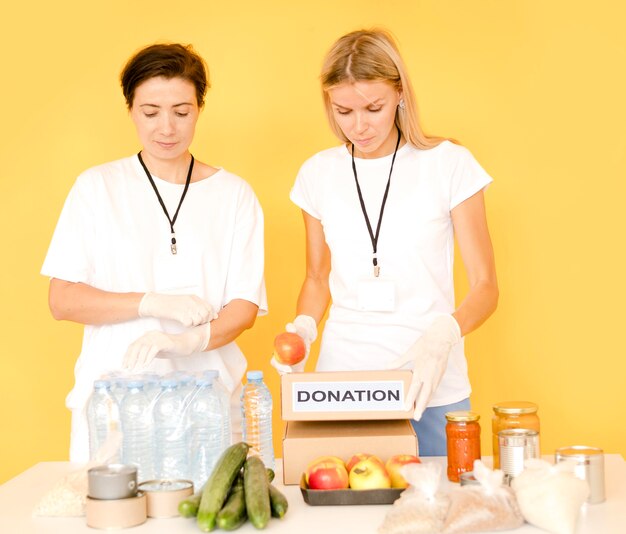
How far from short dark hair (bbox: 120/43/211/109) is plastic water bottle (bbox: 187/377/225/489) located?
1.18m

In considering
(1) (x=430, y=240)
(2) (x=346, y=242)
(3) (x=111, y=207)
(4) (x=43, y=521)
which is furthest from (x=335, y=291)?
(4) (x=43, y=521)

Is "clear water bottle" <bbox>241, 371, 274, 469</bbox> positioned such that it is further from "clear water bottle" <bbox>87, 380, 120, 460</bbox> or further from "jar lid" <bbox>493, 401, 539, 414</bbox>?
"jar lid" <bbox>493, 401, 539, 414</bbox>

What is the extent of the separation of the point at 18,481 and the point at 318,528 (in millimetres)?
880

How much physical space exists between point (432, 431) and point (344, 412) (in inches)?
23.2

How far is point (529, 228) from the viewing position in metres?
3.93

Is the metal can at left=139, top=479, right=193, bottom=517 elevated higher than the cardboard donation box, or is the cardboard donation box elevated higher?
the cardboard donation box

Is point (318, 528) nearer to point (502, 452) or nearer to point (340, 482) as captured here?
point (340, 482)

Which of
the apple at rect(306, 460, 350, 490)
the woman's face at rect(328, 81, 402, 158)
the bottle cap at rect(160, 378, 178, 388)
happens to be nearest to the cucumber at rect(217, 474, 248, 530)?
the apple at rect(306, 460, 350, 490)

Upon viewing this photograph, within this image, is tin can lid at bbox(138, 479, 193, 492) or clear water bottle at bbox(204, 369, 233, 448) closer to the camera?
tin can lid at bbox(138, 479, 193, 492)

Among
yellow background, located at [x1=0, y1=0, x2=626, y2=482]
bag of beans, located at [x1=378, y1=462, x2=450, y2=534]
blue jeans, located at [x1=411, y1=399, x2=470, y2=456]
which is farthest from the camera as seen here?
yellow background, located at [x1=0, y1=0, x2=626, y2=482]

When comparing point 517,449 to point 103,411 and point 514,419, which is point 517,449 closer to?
point 514,419

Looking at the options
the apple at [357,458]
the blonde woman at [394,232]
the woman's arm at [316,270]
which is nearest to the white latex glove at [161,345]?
the blonde woman at [394,232]

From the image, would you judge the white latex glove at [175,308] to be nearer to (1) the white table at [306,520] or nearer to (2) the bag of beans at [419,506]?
(1) the white table at [306,520]

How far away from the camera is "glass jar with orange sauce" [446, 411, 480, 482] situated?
204 cm
